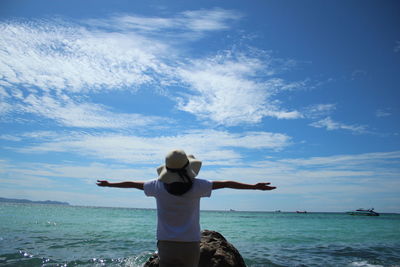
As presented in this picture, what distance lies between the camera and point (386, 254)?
14312mm

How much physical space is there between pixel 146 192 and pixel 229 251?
449 centimetres

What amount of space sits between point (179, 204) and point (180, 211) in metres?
0.08

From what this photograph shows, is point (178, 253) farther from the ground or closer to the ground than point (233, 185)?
closer to the ground

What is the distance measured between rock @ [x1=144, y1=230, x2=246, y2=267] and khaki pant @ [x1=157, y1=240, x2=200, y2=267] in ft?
12.1

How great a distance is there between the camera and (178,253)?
334 cm

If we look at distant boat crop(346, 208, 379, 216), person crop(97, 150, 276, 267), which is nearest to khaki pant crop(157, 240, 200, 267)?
person crop(97, 150, 276, 267)

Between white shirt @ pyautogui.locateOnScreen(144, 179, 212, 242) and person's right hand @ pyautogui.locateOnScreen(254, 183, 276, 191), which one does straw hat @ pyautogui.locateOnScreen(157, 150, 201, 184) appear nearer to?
white shirt @ pyautogui.locateOnScreen(144, 179, 212, 242)

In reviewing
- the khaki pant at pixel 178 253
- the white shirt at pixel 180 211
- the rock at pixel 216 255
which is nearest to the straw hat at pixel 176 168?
the white shirt at pixel 180 211

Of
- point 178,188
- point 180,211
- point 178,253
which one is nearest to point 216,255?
point 178,253

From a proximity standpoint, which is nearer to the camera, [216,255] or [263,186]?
[263,186]

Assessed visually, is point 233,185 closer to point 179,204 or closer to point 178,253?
point 179,204

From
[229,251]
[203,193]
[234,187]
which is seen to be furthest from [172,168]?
[229,251]

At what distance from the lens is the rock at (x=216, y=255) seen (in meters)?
6.79

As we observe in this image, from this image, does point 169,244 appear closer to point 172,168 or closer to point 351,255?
point 172,168
